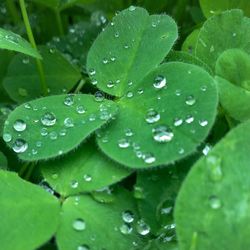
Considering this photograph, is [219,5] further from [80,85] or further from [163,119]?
[163,119]

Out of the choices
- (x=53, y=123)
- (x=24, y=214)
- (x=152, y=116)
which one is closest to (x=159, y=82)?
(x=152, y=116)

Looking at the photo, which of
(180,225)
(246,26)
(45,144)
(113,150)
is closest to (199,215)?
(180,225)

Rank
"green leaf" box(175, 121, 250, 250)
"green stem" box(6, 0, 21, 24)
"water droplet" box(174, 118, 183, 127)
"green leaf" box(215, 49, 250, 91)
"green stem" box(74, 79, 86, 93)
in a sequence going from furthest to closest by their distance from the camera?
"green stem" box(6, 0, 21, 24) < "green stem" box(74, 79, 86, 93) < "green leaf" box(215, 49, 250, 91) < "water droplet" box(174, 118, 183, 127) < "green leaf" box(175, 121, 250, 250)

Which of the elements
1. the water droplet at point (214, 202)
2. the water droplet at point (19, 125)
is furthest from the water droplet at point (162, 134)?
the water droplet at point (19, 125)

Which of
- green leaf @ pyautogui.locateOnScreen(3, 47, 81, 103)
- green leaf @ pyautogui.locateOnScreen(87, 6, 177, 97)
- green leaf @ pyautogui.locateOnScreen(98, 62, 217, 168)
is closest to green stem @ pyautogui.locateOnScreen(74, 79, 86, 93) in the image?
green leaf @ pyautogui.locateOnScreen(3, 47, 81, 103)

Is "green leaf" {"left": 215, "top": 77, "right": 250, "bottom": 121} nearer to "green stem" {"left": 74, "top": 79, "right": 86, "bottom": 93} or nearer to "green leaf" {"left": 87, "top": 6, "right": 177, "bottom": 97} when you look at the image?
"green leaf" {"left": 87, "top": 6, "right": 177, "bottom": 97}

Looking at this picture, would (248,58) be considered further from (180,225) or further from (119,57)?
(180,225)

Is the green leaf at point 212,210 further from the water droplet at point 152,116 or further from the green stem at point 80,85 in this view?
the green stem at point 80,85
